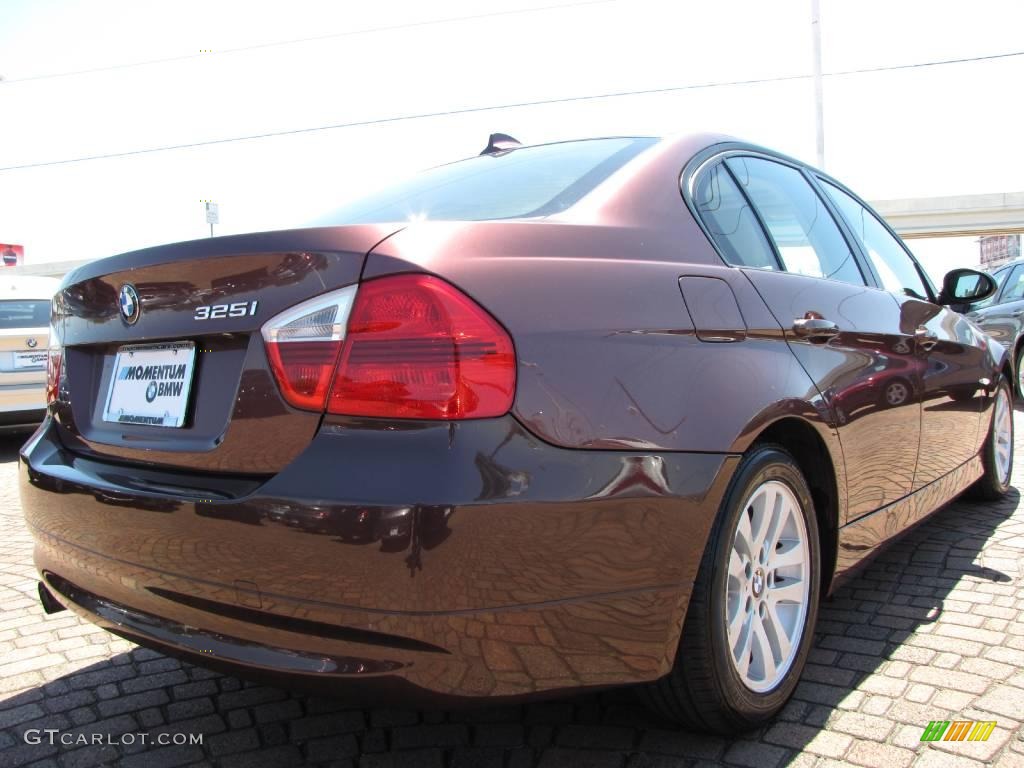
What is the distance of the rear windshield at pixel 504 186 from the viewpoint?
6.66ft

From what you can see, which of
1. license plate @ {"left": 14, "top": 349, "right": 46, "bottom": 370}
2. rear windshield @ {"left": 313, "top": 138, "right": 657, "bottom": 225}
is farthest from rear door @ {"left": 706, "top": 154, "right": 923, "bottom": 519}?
license plate @ {"left": 14, "top": 349, "right": 46, "bottom": 370}

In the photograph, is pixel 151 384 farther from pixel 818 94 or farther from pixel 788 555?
pixel 818 94

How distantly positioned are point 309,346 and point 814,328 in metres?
1.47

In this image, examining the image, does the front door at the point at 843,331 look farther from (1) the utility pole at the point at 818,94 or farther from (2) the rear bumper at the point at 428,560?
(1) the utility pole at the point at 818,94

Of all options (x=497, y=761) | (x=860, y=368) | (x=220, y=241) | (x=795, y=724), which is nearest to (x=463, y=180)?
(x=220, y=241)

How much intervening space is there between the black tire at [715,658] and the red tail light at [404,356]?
0.66m

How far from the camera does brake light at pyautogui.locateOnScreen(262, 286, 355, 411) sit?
5.22ft

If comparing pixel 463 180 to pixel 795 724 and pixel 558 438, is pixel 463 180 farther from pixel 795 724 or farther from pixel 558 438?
pixel 795 724

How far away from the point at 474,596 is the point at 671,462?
1.65ft

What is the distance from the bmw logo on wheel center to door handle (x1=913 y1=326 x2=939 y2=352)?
2634mm

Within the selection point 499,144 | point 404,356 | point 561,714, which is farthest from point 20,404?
point 404,356

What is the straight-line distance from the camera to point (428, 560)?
147cm

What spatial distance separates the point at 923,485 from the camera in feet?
10.1

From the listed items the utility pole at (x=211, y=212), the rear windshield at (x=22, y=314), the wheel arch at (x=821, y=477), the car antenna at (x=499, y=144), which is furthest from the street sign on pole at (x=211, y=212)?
the wheel arch at (x=821, y=477)
